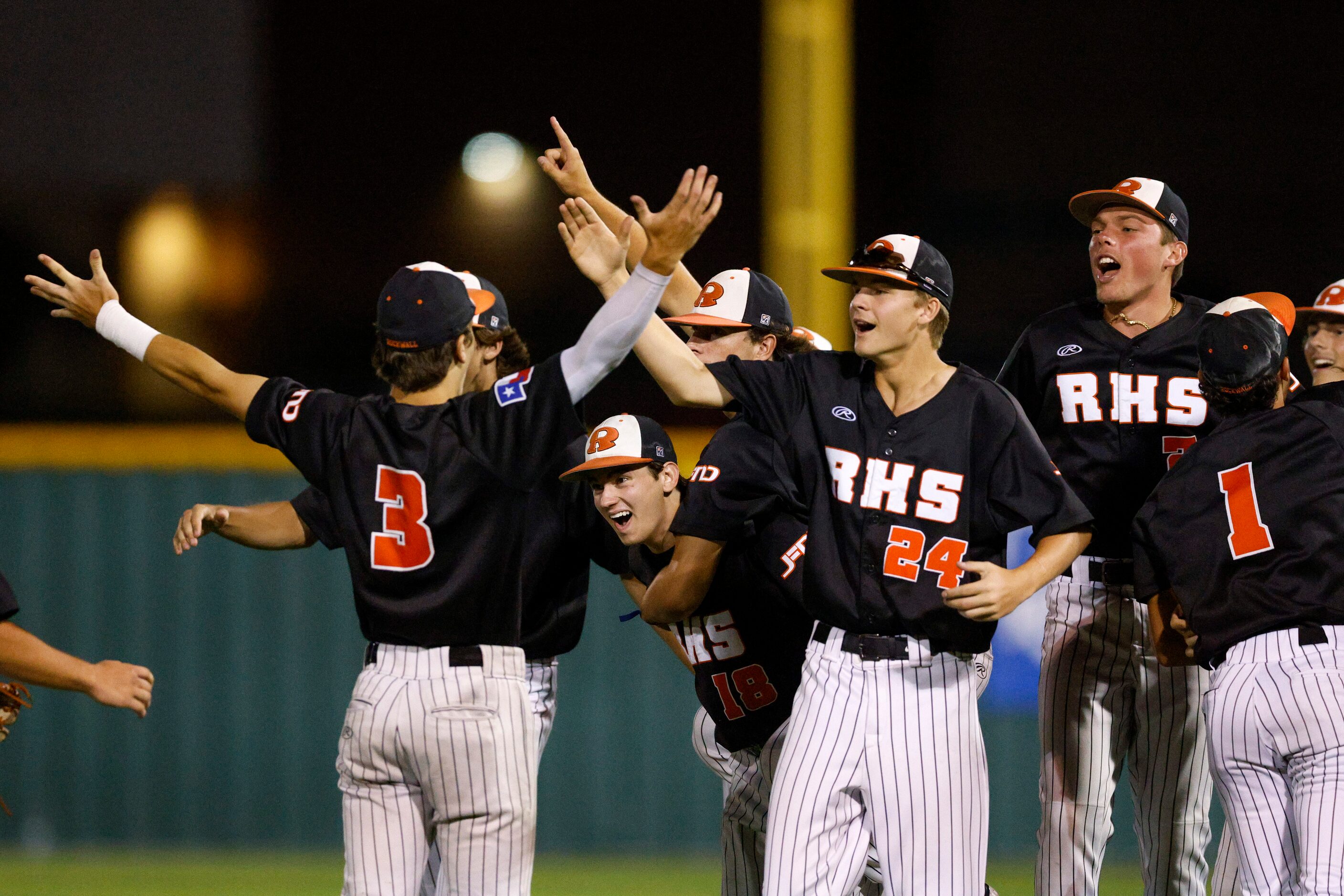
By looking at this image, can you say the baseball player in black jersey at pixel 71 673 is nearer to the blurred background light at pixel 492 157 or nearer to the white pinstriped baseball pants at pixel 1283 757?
the white pinstriped baseball pants at pixel 1283 757

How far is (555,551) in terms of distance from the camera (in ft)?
14.5

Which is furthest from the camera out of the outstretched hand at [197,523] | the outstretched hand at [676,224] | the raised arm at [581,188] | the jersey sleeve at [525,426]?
the raised arm at [581,188]

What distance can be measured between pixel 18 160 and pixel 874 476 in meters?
5.99

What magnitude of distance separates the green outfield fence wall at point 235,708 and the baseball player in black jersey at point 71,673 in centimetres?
396

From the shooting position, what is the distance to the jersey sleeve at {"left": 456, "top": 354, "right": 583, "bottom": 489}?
3.47 metres

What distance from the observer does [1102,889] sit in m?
6.47

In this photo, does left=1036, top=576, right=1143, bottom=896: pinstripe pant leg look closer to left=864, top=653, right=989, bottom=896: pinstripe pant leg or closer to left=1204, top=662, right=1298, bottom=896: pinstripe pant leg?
left=1204, top=662, right=1298, bottom=896: pinstripe pant leg

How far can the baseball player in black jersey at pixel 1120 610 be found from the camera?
14.5 feet

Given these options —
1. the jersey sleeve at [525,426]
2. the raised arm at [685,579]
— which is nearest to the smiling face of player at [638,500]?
the raised arm at [685,579]

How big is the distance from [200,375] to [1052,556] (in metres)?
2.13

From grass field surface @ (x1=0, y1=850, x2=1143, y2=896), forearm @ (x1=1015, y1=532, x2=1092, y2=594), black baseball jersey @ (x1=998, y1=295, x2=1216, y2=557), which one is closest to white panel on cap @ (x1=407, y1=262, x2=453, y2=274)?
forearm @ (x1=1015, y1=532, x2=1092, y2=594)

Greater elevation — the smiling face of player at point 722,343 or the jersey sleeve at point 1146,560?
the smiling face of player at point 722,343

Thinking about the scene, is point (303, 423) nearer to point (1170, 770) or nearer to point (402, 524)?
point (402, 524)

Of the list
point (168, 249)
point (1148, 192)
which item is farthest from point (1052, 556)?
point (168, 249)
